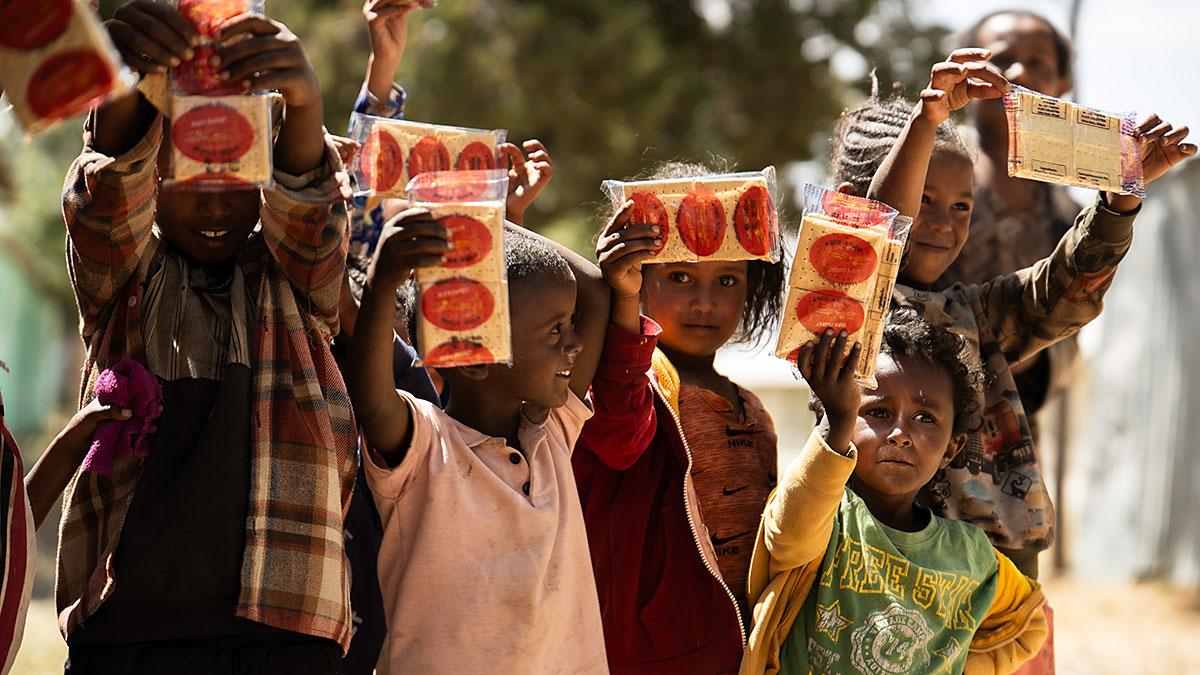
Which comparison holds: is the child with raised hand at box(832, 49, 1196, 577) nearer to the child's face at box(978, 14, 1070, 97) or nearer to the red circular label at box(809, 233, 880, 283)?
the red circular label at box(809, 233, 880, 283)

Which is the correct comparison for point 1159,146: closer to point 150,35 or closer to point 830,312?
point 830,312

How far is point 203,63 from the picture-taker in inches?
75.4

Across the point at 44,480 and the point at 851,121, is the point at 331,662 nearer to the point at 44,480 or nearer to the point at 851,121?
the point at 44,480

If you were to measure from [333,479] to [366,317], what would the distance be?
338 millimetres

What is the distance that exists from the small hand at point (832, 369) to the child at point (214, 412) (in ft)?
3.17

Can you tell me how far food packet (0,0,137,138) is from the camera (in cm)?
161

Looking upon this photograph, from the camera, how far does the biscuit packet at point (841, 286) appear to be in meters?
2.43

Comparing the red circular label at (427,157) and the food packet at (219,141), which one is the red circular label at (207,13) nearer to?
the food packet at (219,141)

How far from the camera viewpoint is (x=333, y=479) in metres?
2.21

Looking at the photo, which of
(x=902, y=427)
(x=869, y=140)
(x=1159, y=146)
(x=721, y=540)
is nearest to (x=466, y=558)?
(x=721, y=540)

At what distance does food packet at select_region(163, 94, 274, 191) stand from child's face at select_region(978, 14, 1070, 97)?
279cm

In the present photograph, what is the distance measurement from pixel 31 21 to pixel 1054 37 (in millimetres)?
3405

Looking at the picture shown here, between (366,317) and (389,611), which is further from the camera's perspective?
(389,611)

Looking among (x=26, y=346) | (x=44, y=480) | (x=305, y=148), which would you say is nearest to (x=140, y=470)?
(x=44, y=480)
